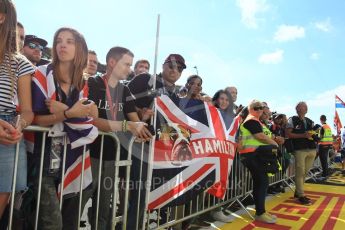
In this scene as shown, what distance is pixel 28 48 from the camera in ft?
11.6

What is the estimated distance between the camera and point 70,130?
2.39 metres

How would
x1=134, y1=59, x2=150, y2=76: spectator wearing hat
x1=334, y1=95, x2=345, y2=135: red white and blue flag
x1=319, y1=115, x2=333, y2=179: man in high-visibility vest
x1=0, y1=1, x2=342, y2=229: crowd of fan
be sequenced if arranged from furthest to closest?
x1=334, y1=95, x2=345, y2=135: red white and blue flag → x1=319, y1=115, x2=333, y2=179: man in high-visibility vest → x1=134, y1=59, x2=150, y2=76: spectator wearing hat → x1=0, y1=1, x2=342, y2=229: crowd of fan

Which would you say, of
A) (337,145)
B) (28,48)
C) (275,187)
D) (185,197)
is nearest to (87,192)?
(185,197)

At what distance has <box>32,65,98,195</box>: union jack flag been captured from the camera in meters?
2.27

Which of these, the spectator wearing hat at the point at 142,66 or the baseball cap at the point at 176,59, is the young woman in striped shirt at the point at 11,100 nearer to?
the baseball cap at the point at 176,59

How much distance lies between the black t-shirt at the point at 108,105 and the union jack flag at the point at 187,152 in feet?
1.33

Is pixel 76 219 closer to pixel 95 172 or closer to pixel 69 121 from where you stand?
pixel 95 172

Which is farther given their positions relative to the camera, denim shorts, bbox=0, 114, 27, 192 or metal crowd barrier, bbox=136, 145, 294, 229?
metal crowd barrier, bbox=136, 145, 294, 229

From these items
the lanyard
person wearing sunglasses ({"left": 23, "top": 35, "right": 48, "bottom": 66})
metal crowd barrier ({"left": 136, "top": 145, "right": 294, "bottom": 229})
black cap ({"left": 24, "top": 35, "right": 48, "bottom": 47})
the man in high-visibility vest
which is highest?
black cap ({"left": 24, "top": 35, "right": 48, "bottom": 47})

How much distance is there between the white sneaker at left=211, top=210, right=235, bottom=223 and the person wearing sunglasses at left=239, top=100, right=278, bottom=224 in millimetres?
437

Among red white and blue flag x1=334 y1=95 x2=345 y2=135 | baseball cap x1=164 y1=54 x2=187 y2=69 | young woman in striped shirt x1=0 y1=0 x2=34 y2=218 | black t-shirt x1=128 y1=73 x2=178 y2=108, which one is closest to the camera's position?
young woman in striped shirt x1=0 y1=0 x2=34 y2=218

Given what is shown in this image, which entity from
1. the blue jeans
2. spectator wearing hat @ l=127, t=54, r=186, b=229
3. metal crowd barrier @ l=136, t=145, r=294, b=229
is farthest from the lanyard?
the blue jeans

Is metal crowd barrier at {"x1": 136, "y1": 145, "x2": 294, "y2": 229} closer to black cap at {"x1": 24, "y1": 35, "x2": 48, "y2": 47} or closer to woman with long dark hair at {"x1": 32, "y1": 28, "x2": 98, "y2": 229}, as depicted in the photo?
woman with long dark hair at {"x1": 32, "y1": 28, "x2": 98, "y2": 229}

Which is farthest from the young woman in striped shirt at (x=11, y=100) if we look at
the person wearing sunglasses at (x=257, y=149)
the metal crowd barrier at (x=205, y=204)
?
the person wearing sunglasses at (x=257, y=149)
